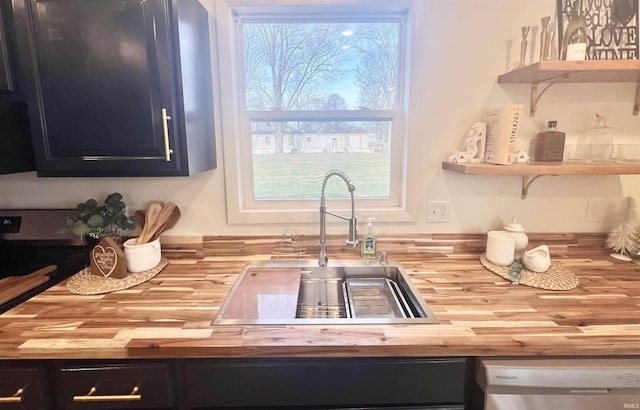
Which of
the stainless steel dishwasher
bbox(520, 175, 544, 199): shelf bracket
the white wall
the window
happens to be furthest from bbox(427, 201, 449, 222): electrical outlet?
the stainless steel dishwasher

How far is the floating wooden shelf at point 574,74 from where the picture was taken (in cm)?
126

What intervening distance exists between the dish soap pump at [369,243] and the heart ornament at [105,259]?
1088 millimetres

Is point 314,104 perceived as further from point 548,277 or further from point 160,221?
point 548,277

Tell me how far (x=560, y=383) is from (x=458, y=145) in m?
1.04

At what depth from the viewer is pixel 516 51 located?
1.54 m

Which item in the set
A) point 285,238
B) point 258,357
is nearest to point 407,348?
point 258,357

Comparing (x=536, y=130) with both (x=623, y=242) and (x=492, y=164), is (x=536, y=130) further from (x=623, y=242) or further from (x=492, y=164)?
(x=623, y=242)

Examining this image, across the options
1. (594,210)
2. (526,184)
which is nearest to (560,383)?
(526,184)

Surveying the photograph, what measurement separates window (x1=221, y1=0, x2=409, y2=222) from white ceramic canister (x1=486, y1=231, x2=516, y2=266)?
47cm

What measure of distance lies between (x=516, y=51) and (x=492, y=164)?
571 millimetres

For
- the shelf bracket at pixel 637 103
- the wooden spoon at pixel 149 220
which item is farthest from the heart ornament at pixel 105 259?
the shelf bracket at pixel 637 103

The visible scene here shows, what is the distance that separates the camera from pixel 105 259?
1.39 meters

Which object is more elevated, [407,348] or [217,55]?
[217,55]

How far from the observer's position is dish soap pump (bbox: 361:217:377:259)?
159cm
